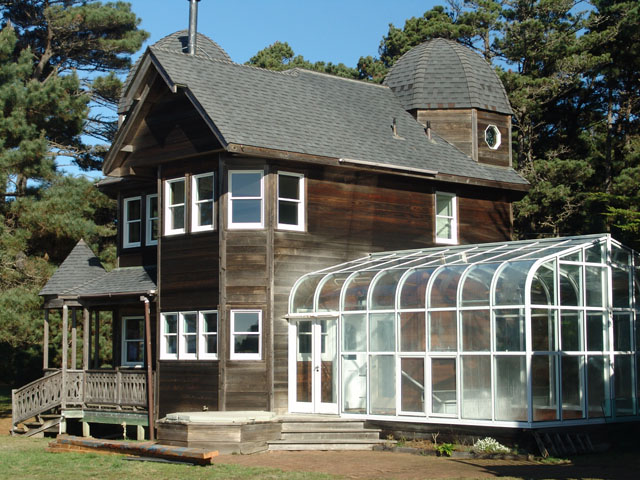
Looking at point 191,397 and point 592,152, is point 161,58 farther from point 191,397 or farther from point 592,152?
point 592,152

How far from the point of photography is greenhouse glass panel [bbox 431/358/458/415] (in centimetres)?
1877

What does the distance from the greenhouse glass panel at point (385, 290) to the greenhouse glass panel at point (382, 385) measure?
1.13 meters

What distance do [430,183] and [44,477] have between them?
13.7 m

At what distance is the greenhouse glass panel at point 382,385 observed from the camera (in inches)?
782

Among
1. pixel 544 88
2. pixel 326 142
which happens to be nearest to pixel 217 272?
pixel 326 142

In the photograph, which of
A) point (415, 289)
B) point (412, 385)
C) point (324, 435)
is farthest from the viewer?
point (415, 289)

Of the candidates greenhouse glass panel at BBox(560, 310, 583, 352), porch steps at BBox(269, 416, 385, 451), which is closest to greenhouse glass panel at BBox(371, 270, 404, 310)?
porch steps at BBox(269, 416, 385, 451)

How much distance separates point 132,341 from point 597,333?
13.3m

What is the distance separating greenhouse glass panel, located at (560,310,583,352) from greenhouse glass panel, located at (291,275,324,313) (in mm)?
5805

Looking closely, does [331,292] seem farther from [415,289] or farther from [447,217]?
[447,217]

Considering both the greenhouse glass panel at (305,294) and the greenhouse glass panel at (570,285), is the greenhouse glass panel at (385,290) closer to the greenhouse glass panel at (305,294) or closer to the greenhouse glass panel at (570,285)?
the greenhouse glass panel at (305,294)

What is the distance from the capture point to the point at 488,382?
59.6ft

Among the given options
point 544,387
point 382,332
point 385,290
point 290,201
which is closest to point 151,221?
point 290,201

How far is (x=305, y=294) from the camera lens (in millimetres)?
21609
